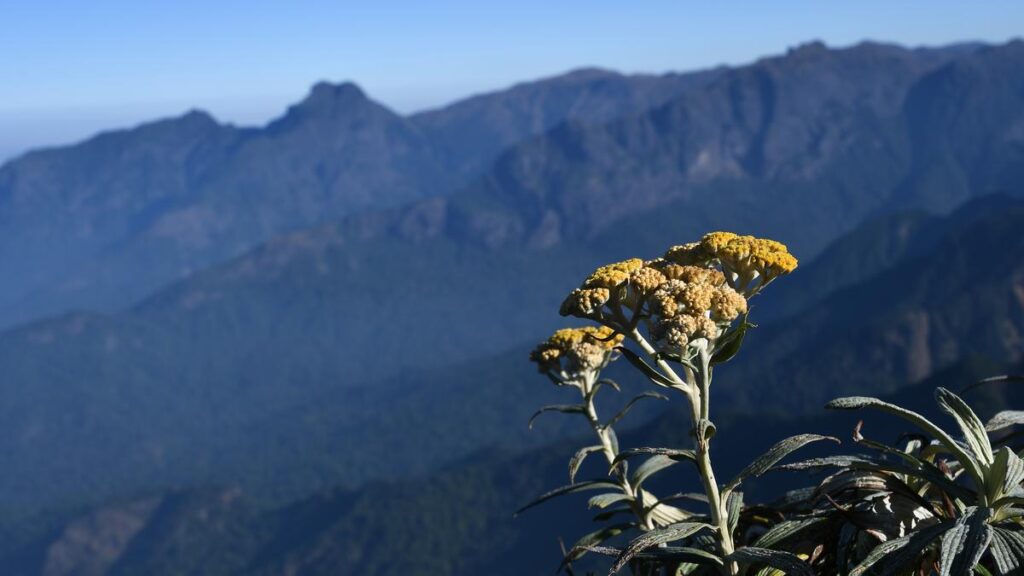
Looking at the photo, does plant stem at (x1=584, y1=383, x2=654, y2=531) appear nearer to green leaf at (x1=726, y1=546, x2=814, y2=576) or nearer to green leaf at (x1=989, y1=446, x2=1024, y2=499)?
green leaf at (x1=726, y1=546, x2=814, y2=576)

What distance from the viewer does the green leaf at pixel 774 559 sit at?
5.66 meters

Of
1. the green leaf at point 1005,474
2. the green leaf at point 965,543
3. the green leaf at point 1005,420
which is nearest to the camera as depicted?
the green leaf at point 965,543

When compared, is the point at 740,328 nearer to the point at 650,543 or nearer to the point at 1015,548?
the point at 650,543

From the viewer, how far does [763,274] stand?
6.58m

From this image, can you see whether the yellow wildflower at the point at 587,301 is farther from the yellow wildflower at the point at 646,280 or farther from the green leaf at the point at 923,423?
the green leaf at the point at 923,423

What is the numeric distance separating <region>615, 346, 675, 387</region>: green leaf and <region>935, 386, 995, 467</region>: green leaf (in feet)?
5.83

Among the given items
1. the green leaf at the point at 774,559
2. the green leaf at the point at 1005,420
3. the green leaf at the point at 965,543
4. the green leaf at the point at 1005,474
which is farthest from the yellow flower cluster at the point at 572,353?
the green leaf at the point at 965,543

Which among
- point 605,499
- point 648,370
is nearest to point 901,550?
point 648,370

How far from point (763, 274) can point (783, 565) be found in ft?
5.89

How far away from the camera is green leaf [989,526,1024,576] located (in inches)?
208

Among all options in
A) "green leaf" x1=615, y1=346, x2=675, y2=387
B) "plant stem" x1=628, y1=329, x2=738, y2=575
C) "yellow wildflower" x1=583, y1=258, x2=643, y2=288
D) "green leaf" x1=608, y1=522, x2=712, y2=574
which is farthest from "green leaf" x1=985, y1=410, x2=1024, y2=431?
"yellow wildflower" x1=583, y1=258, x2=643, y2=288

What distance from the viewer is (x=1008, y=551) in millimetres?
5348

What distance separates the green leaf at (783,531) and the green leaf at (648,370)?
3.60 feet

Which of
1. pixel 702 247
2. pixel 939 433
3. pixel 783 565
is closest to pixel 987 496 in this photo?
pixel 939 433
